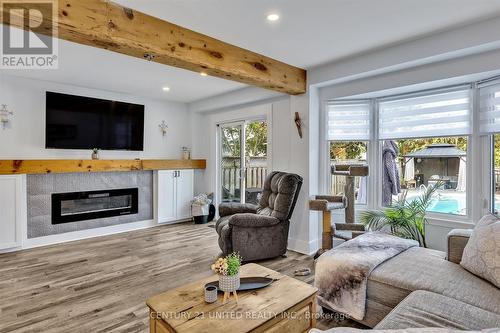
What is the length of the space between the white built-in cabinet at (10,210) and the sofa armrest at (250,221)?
2.90m

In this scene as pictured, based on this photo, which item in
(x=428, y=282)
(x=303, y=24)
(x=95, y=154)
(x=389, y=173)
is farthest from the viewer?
(x=95, y=154)

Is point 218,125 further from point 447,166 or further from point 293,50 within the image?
point 447,166

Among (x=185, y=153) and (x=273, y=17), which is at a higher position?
(x=273, y=17)

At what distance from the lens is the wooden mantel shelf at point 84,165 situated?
12.2 ft

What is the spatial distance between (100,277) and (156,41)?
7.95 feet

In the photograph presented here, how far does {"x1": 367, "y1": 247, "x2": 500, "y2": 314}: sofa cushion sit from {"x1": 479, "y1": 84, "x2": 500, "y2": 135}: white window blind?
1.53m

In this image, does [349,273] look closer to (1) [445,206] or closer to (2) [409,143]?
(1) [445,206]

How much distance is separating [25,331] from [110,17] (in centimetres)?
236

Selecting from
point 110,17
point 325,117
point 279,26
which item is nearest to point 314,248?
point 325,117

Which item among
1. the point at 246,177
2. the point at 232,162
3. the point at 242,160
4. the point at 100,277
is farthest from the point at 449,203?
the point at 100,277

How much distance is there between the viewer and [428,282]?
1808 millimetres

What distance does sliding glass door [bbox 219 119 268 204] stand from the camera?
4926 mm

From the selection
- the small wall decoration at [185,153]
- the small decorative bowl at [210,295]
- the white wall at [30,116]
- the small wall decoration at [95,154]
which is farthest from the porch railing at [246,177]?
the small decorative bowl at [210,295]

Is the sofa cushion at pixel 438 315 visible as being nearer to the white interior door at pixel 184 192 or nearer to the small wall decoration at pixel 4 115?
the white interior door at pixel 184 192
